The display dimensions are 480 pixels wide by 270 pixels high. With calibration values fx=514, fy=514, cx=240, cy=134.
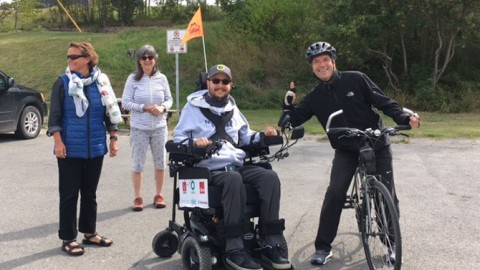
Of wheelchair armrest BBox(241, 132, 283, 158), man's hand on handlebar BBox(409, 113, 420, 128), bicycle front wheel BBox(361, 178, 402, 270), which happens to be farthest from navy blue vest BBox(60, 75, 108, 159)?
man's hand on handlebar BBox(409, 113, 420, 128)

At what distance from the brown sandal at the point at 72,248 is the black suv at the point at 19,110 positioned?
7.01 m

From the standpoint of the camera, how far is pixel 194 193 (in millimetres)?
4004

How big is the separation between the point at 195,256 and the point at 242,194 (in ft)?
2.00

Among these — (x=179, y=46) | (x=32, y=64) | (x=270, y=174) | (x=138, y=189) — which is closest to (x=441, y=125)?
(x=179, y=46)

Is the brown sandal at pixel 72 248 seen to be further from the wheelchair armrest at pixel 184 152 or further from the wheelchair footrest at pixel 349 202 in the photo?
the wheelchair footrest at pixel 349 202

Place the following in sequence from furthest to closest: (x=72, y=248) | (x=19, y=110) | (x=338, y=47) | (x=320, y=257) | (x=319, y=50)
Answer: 1. (x=338, y=47)
2. (x=19, y=110)
3. (x=72, y=248)
4. (x=320, y=257)
5. (x=319, y=50)

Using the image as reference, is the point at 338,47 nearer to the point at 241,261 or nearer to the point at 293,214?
the point at 293,214

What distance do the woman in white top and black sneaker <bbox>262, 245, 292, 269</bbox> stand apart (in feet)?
8.30

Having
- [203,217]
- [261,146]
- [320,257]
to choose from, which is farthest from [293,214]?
[203,217]

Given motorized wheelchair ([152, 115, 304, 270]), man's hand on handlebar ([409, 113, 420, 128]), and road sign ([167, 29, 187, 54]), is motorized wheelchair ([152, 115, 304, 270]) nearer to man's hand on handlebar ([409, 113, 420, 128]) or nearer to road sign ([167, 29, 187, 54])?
man's hand on handlebar ([409, 113, 420, 128])

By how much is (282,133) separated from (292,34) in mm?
19531

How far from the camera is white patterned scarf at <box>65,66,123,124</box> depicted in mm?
4566

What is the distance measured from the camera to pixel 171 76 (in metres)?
22.8

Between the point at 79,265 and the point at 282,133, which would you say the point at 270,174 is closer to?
the point at 282,133
